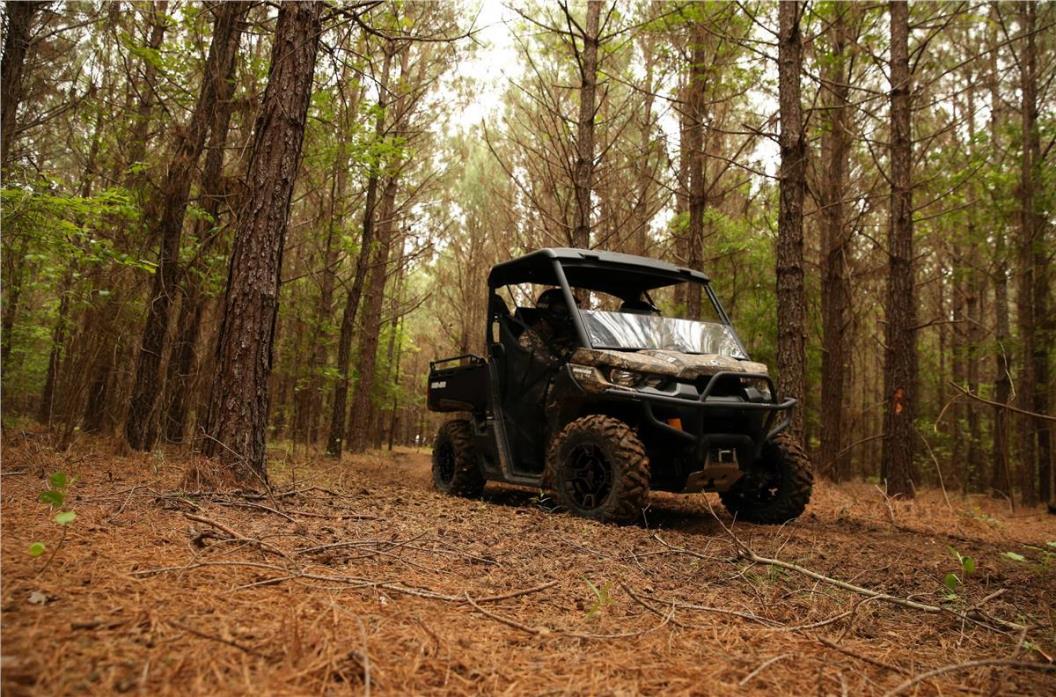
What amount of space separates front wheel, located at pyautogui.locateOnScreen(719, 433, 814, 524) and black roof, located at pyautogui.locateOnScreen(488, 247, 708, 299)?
1853 millimetres

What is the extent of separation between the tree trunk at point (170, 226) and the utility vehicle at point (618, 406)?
148 inches

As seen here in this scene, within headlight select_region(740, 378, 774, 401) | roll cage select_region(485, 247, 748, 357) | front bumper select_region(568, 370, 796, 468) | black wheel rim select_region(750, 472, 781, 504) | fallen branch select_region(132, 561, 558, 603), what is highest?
roll cage select_region(485, 247, 748, 357)

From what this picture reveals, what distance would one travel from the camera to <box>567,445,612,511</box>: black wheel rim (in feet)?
15.2

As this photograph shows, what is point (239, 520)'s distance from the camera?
312 centimetres

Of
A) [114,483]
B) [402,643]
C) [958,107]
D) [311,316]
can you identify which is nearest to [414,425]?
[311,316]

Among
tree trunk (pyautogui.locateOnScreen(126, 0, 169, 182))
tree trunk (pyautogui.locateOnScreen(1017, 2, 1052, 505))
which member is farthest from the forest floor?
tree trunk (pyautogui.locateOnScreen(1017, 2, 1052, 505))

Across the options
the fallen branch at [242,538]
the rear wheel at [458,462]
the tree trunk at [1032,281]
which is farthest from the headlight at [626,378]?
the tree trunk at [1032,281]

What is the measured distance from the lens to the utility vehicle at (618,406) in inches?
178

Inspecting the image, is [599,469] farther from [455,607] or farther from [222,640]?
[222,640]

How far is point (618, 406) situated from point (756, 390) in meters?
1.23

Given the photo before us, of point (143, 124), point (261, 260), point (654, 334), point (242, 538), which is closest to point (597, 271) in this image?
point (654, 334)

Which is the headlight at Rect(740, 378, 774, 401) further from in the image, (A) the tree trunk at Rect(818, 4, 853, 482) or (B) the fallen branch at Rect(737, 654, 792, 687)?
(A) the tree trunk at Rect(818, 4, 853, 482)

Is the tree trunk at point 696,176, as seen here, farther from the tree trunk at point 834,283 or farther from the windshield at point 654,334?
the windshield at point 654,334

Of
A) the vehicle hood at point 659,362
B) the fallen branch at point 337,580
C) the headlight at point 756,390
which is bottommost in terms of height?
the fallen branch at point 337,580
